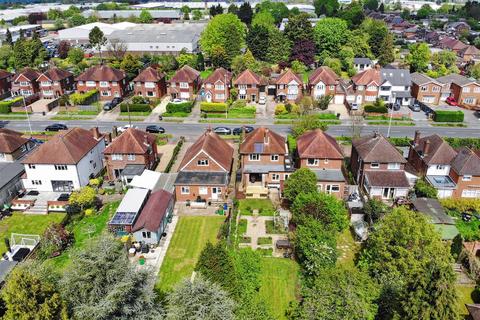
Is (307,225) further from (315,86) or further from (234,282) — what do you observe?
(315,86)

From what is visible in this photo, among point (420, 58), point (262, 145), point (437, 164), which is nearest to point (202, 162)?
point (262, 145)

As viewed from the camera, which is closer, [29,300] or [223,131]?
[29,300]

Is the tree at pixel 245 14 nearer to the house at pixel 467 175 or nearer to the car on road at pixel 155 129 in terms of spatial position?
the car on road at pixel 155 129

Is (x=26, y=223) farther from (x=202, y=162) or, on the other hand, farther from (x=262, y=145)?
(x=262, y=145)

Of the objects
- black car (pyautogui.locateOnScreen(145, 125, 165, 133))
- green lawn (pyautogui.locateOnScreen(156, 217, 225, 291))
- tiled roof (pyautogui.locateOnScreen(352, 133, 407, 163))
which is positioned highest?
tiled roof (pyautogui.locateOnScreen(352, 133, 407, 163))

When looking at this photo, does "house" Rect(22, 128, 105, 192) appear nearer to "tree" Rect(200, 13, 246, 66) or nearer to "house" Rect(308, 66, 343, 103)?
"house" Rect(308, 66, 343, 103)

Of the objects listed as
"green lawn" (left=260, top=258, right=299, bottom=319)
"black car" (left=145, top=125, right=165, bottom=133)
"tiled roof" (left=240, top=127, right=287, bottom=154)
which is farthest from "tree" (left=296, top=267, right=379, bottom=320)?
"black car" (left=145, top=125, right=165, bottom=133)

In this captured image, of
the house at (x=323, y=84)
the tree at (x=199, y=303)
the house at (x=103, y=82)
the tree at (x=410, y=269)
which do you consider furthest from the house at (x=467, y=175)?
the house at (x=103, y=82)
